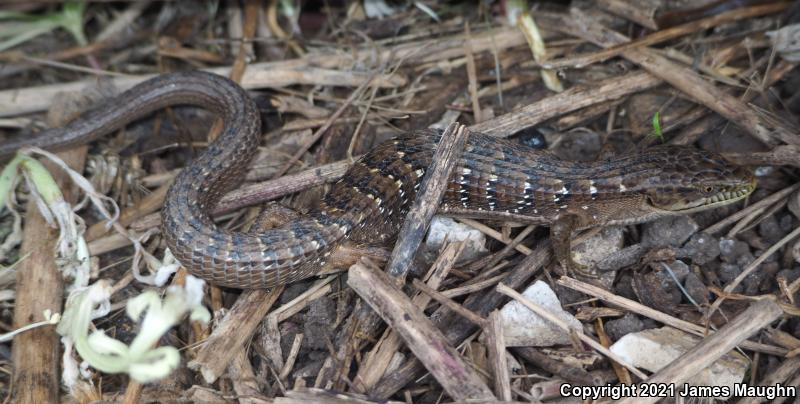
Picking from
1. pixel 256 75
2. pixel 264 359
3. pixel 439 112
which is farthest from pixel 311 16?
pixel 264 359

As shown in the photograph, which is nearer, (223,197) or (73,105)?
(223,197)

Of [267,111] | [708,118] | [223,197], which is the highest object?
[708,118]

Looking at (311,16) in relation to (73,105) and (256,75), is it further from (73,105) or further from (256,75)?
(73,105)

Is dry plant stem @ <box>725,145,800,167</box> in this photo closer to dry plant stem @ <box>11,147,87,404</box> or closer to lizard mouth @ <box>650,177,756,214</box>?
lizard mouth @ <box>650,177,756,214</box>

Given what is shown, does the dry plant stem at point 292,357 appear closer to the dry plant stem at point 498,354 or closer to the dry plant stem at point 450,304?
the dry plant stem at point 450,304

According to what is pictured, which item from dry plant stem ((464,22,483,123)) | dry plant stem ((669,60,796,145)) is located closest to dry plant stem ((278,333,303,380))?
dry plant stem ((464,22,483,123))

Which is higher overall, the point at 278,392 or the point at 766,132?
the point at 766,132

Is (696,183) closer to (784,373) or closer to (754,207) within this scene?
(754,207)
